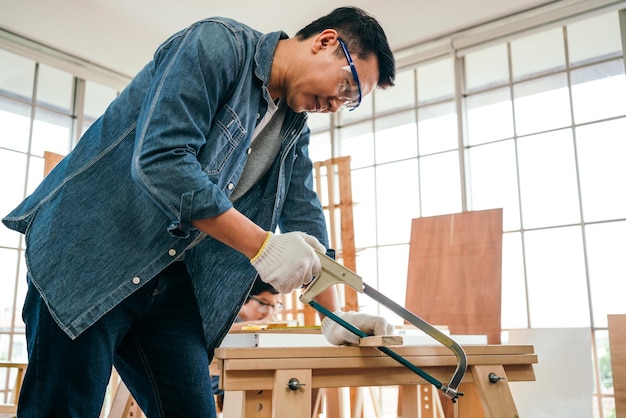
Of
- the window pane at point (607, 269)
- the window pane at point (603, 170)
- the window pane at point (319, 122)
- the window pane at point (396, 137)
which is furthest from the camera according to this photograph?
the window pane at point (319, 122)

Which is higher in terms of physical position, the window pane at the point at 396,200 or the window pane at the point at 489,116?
the window pane at the point at 489,116

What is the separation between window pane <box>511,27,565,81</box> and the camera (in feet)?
14.6

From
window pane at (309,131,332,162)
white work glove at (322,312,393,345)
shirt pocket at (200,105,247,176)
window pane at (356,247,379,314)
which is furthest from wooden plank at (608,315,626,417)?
window pane at (309,131,332,162)

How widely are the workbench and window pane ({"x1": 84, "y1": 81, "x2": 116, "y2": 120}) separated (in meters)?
4.40

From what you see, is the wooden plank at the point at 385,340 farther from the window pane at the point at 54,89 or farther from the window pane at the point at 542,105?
the window pane at the point at 54,89

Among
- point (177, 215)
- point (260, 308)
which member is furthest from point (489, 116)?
point (177, 215)

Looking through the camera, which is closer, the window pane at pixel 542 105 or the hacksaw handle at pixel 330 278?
the hacksaw handle at pixel 330 278

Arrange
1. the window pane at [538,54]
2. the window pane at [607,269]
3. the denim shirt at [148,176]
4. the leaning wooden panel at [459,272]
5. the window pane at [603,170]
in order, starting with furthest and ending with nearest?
1. the window pane at [538,54]
2. the window pane at [603,170]
3. the window pane at [607,269]
4. the leaning wooden panel at [459,272]
5. the denim shirt at [148,176]

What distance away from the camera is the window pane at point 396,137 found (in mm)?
5094

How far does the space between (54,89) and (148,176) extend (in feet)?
15.4

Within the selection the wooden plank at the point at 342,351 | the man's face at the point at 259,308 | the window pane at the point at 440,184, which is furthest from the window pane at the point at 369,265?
the wooden plank at the point at 342,351

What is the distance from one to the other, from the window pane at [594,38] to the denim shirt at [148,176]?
3794 mm

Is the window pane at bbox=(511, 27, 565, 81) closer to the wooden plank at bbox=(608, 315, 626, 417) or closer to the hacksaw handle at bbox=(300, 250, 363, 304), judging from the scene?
the wooden plank at bbox=(608, 315, 626, 417)

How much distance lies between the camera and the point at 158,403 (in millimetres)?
1218
